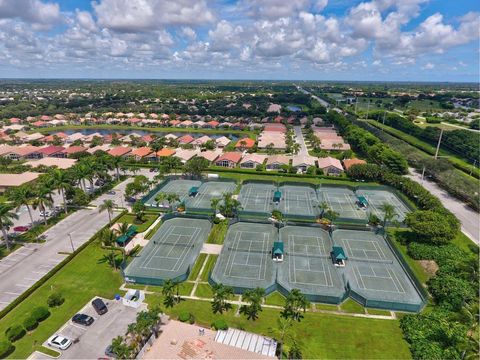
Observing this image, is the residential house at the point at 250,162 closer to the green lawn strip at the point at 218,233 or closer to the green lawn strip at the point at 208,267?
the green lawn strip at the point at 218,233

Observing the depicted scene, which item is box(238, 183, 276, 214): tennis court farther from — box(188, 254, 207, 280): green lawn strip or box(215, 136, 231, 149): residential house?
box(215, 136, 231, 149): residential house

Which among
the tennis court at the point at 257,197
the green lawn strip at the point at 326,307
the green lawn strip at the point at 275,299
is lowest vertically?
the green lawn strip at the point at 275,299

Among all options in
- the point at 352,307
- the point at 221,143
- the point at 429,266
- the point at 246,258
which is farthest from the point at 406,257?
the point at 221,143

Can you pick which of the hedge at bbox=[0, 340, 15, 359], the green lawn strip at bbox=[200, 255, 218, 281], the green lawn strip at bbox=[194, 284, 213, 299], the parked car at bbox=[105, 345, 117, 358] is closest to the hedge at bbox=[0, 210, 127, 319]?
the hedge at bbox=[0, 340, 15, 359]

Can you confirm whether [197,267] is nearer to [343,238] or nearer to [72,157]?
[343,238]

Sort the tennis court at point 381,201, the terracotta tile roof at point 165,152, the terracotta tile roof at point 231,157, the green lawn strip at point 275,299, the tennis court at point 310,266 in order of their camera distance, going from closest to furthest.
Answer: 1. the green lawn strip at point 275,299
2. the tennis court at point 310,266
3. the tennis court at point 381,201
4. the terracotta tile roof at point 231,157
5. the terracotta tile roof at point 165,152

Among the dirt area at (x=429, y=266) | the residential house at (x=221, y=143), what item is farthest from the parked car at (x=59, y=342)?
the residential house at (x=221, y=143)
